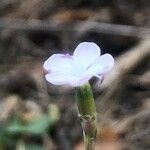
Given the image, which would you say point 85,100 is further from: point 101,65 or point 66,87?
point 66,87

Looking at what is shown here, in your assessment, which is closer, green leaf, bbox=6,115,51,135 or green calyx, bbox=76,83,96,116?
green calyx, bbox=76,83,96,116

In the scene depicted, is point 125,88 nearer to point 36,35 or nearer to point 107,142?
point 107,142

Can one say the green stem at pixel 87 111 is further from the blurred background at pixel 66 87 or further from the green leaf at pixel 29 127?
the green leaf at pixel 29 127

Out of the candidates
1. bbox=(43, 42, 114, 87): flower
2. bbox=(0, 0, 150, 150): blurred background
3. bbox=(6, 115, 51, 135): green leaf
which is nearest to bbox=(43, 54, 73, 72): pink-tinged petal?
bbox=(43, 42, 114, 87): flower

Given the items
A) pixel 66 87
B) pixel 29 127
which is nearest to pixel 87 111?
pixel 29 127

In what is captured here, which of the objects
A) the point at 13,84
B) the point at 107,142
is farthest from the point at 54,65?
the point at 13,84

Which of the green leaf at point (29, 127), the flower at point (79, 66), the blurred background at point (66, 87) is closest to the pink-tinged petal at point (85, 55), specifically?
the flower at point (79, 66)

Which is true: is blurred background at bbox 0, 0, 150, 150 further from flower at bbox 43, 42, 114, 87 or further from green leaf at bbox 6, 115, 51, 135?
flower at bbox 43, 42, 114, 87
